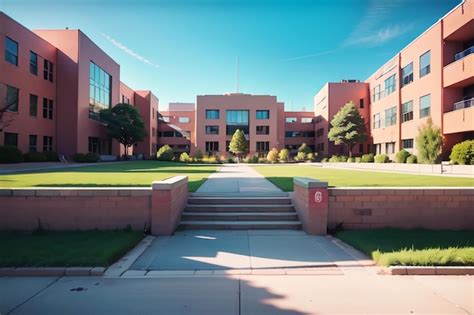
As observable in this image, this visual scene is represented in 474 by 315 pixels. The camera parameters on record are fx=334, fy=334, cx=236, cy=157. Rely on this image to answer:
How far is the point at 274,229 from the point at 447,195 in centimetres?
438

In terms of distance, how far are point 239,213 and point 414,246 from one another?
14.1ft

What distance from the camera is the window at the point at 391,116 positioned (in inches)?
1541

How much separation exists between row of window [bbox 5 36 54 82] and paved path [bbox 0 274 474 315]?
29.6 m

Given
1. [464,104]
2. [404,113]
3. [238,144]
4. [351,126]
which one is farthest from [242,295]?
[238,144]

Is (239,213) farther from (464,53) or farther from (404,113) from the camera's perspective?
(404,113)

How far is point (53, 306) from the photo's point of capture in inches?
168

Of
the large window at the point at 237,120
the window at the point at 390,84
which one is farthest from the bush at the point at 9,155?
the large window at the point at 237,120

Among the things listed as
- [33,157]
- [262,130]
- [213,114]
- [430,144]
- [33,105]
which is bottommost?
[33,157]

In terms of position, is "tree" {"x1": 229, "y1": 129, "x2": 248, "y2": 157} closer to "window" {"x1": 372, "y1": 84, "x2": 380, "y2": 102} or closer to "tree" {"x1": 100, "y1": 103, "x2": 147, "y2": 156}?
"tree" {"x1": 100, "y1": 103, "x2": 147, "y2": 156}

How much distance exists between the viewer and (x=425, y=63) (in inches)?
1246

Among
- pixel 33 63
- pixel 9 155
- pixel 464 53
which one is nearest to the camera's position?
pixel 9 155

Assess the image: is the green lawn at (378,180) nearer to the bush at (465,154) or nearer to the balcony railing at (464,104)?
the bush at (465,154)

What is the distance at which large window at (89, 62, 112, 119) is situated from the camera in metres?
39.3

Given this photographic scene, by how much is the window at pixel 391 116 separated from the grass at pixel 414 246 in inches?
1350
